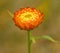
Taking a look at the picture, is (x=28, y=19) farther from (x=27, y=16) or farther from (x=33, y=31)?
(x=33, y=31)

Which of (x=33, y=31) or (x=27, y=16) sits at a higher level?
(x=33, y=31)

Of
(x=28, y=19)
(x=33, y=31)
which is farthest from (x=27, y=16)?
(x=33, y=31)

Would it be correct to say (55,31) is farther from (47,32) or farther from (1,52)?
(1,52)

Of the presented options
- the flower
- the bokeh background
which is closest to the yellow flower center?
the flower

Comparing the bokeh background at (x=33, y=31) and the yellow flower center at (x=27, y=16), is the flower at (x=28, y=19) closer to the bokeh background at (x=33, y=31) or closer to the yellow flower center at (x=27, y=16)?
the yellow flower center at (x=27, y=16)

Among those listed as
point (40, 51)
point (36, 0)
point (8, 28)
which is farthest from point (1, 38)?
point (36, 0)

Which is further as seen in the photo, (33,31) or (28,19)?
(33,31)
